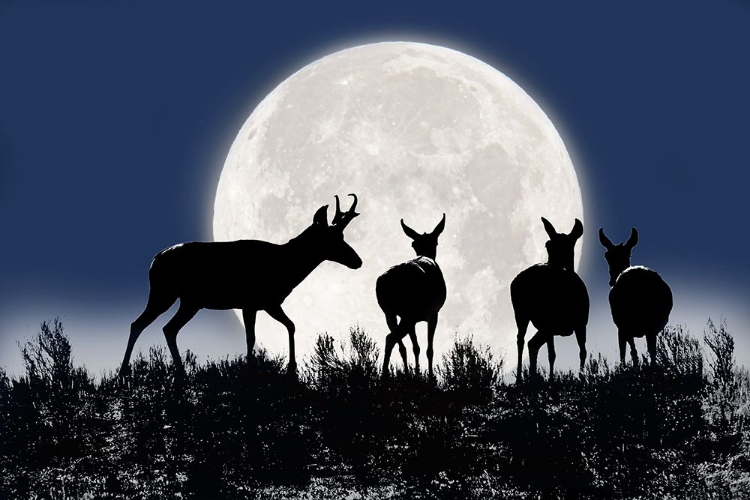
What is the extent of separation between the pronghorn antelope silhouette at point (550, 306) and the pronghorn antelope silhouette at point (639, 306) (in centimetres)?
102

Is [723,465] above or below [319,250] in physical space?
below

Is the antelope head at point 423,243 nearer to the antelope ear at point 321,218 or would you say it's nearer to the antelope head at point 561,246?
the antelope ear at point 321,218

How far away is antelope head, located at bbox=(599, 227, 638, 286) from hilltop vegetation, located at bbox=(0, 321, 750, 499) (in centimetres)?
140

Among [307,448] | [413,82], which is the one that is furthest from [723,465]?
[413,82]

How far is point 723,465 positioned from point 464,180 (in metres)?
8.36

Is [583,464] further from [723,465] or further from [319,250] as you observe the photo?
[319,250]

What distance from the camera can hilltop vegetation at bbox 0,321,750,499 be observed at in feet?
42.9

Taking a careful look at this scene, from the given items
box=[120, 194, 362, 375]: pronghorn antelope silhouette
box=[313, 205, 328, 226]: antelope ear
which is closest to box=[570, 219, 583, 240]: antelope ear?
box=[313, 205, 328, 226]: antelope ear

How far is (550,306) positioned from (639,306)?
1771 millimetres

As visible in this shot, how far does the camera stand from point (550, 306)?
51.2 ft

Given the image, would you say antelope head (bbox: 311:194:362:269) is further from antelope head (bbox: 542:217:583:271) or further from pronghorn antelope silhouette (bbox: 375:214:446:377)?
antelope head (bbox: 542:217:583:271)

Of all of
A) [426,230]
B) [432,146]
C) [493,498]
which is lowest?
[493,498]

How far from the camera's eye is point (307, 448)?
13.8 metres

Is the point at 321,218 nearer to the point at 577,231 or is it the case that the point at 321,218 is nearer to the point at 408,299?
the point at 408,299
